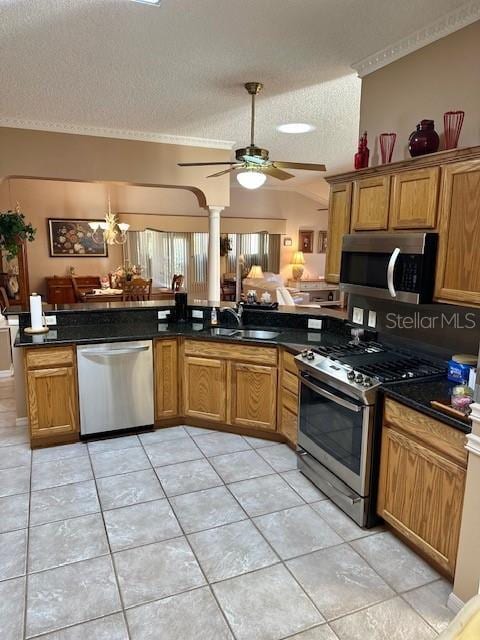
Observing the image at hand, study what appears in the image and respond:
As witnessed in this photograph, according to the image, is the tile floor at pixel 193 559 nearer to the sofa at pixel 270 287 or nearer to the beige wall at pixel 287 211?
the sofa at pixel 270 287

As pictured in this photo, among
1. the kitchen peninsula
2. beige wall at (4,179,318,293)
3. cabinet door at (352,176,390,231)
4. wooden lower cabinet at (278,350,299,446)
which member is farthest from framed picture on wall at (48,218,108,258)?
cabinet door at (352,176,390,231)

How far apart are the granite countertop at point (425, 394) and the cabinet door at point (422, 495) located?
0.64 feet

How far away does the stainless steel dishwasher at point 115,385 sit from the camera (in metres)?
3.49

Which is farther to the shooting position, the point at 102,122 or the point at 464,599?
the point at 102,122

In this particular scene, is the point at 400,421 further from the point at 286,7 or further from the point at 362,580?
the point at 286,7

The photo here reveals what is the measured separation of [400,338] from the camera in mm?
3096

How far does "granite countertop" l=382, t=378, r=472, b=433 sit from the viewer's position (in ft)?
6.54

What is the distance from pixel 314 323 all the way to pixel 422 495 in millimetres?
1977

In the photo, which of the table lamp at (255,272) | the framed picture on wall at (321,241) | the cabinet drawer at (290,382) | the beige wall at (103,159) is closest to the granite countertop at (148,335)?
the cabinet drawer at (290,382)

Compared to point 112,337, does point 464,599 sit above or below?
below

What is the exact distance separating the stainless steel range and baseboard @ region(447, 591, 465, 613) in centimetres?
60

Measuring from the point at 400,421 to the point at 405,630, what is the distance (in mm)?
905

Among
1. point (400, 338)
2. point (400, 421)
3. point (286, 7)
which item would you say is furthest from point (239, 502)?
point (286, 7)

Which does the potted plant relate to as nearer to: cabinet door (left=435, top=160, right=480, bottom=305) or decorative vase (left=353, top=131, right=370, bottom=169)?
decorative vase (left=353, top=131, right=370, bottom=169)
